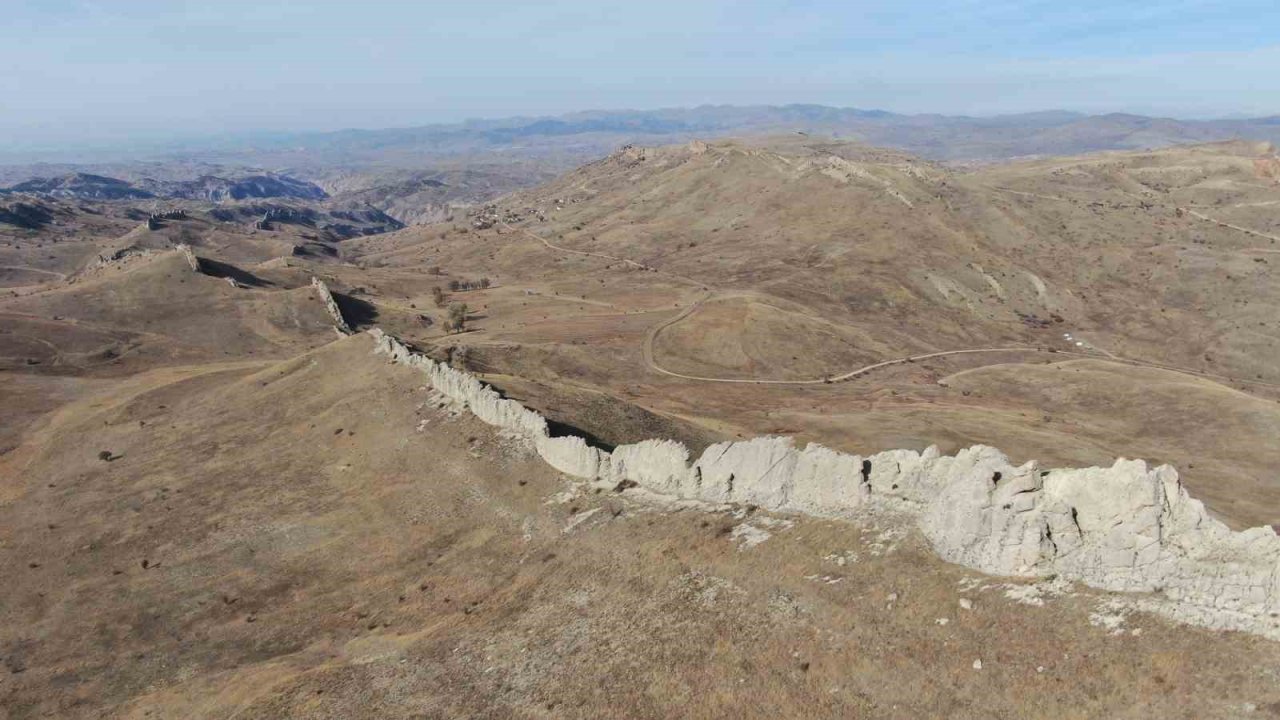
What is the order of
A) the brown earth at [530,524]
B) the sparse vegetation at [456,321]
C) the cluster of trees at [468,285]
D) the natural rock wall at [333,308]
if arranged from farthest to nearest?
the cluster of trees at [468,285]
the sparse vegetation at [456,321]
the natural rock wall at [333,308]
the brown earth at [530,524]

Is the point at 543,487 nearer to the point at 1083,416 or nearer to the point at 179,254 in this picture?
the point at 1083,416

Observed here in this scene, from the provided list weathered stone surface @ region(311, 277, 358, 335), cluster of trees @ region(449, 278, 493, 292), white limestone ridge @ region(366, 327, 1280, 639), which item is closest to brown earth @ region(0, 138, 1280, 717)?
white limestone ridge @ region(366, 327, 1280, 639)

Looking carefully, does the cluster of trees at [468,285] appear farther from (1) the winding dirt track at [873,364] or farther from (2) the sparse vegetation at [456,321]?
(1) the winding dirt track at [873,364]

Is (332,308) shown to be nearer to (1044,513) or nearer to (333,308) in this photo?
(333,308)

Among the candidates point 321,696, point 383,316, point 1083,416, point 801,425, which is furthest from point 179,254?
point 1083,416

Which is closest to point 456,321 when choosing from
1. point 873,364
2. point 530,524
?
point 873,364

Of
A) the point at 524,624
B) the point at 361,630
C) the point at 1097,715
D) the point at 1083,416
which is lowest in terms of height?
the point at 1083,416

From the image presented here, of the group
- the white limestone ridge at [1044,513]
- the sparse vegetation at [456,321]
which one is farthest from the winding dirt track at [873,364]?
the white limestone ridge at [1044,513]
